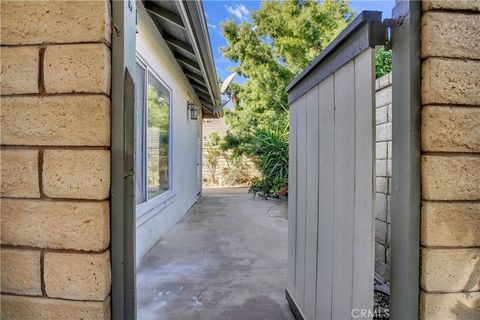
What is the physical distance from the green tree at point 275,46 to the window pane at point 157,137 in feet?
22.4

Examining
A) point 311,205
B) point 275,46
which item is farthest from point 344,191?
point 275,46

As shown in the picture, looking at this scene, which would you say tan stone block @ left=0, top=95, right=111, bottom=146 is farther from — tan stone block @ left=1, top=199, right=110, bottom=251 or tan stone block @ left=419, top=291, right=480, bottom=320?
tan stone block @ left=419, top=291, right=480, bottom=320

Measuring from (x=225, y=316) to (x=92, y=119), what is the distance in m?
1.91

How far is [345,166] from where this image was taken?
1.33 metres

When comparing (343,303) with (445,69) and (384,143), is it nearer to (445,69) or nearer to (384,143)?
(445,69)

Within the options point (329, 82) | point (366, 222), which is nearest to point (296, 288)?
point (366, 222)

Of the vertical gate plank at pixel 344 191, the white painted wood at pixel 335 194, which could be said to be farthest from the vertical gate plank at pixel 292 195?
the vertical gate plank at pixel 344 191

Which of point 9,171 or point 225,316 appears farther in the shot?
point 225,316

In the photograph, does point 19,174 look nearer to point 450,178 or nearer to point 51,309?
point 51,309

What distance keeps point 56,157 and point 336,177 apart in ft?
3.88

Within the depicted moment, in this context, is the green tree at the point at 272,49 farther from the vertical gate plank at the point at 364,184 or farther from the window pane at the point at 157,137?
the vertical gate plank at the point at 364,184

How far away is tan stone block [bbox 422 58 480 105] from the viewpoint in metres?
0.77

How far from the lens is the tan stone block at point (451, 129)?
2.54 ft

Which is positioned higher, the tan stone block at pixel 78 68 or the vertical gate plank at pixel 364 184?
the tan stone block at pixel 78 68
